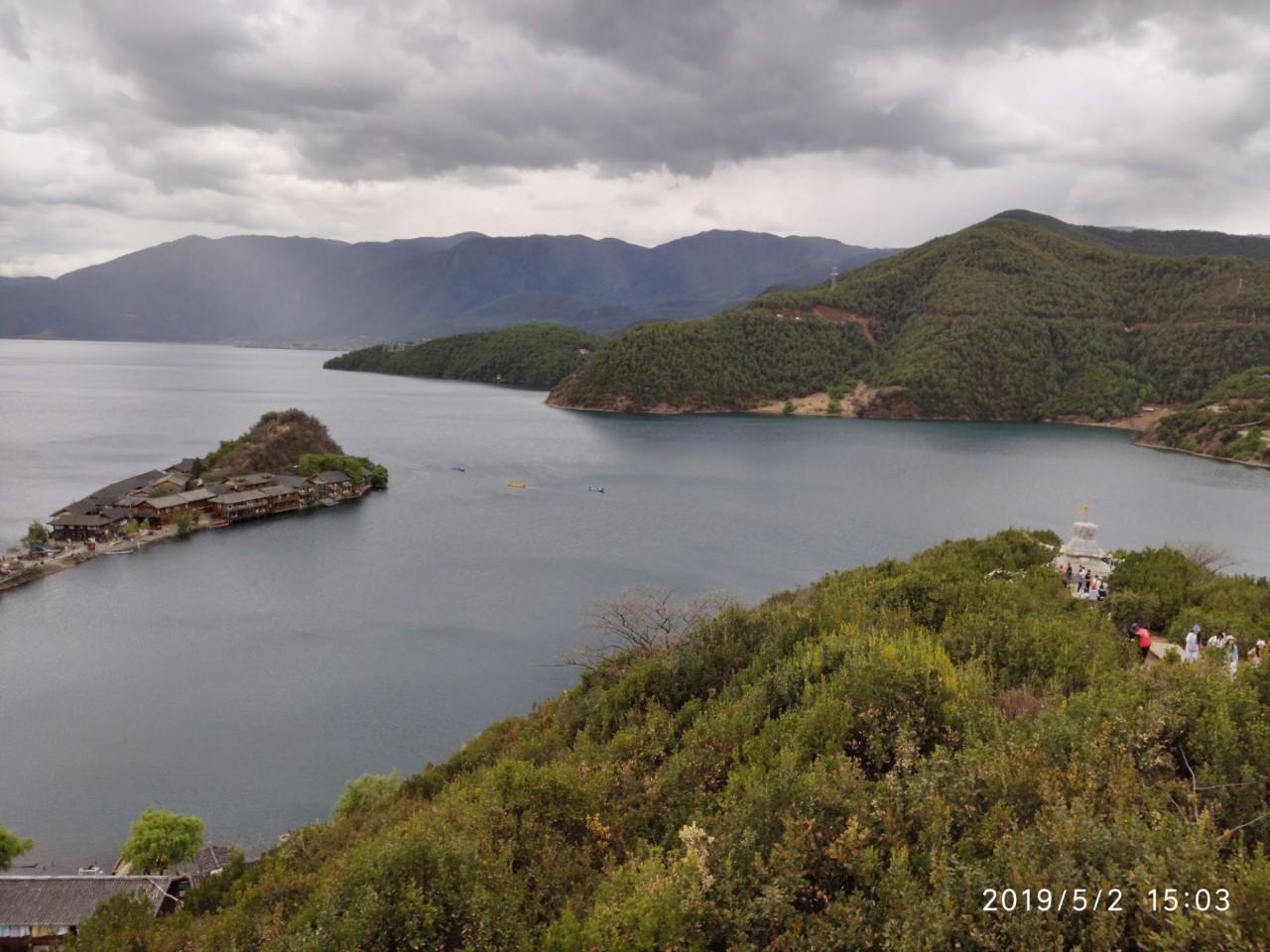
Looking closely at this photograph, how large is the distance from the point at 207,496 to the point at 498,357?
376 feet

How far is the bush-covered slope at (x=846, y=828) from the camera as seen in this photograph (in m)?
5.10

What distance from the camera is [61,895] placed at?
527 inches

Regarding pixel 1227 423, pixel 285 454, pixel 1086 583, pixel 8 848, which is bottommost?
pixel 8 848

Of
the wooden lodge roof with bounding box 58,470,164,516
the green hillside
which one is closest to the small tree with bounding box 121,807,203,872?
the wooden lodge roof with bounding box 58,470,164,516

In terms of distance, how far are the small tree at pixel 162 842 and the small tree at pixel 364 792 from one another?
9.82ft

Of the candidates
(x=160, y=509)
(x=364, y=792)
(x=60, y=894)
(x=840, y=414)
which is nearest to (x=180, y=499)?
(x=160, y=509)

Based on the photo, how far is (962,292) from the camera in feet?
394

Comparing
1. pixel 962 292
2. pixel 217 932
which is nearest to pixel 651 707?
pixel 217 932

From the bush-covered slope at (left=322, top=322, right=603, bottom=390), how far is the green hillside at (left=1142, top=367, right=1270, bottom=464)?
98.7 metres

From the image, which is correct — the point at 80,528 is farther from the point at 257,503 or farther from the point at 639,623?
the point at 639,623

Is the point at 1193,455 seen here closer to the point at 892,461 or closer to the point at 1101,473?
the point at 1101,473

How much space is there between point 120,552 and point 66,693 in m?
18.4

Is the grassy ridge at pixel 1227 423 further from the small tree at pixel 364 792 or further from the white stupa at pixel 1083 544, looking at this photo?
the small tree at pixel 364 792

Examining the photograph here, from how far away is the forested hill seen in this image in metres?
101
